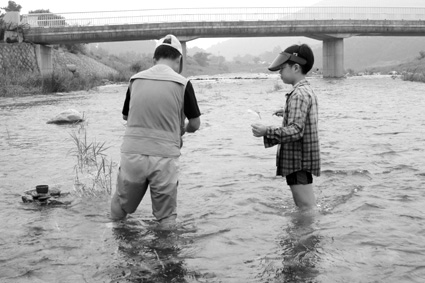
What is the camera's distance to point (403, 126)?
41.1 ft

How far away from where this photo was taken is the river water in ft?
12.8

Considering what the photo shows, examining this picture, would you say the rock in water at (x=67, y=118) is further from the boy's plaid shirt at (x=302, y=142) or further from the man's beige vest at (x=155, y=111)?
the boy's plaid shirt at (x=302, y=142)

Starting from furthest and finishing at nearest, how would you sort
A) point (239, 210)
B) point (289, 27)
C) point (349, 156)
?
point (289, 27), point (349, 156), point (239, 210)

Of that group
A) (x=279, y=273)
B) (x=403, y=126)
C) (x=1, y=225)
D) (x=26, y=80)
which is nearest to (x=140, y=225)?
(x=1, y=225)

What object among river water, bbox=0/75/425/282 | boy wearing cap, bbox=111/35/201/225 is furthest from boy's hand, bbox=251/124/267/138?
river water, bbox=0/75/425/282

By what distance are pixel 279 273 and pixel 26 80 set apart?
2916 cm

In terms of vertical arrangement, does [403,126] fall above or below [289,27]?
below

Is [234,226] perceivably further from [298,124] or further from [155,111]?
[155,111]

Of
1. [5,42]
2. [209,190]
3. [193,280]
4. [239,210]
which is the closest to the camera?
[193,280]

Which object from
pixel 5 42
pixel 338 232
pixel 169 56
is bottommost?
pixel 338 232

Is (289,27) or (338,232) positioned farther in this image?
(289,27)

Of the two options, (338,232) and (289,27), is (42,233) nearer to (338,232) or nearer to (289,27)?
(338,232)

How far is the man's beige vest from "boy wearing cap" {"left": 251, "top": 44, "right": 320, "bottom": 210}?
2.67 ft

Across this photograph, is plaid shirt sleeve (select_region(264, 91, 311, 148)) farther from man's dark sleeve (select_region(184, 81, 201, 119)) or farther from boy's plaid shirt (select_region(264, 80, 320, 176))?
man's dark sleeve (select_region(184, 81, 201, 119))
